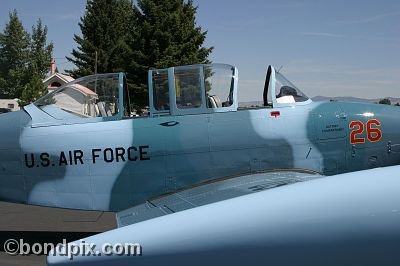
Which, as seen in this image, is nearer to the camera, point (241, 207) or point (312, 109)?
point (241, 207)

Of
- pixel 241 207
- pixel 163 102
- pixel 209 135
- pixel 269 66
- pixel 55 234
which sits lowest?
pixel 55 234

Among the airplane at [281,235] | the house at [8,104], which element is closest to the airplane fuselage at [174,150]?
the airplane at [281,235]

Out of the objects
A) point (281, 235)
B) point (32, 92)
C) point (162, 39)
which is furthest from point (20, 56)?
point (281, 235)

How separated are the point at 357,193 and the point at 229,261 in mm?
1120

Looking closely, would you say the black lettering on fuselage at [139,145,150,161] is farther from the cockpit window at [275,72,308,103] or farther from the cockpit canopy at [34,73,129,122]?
the cockpit window at [275,72,308,103]

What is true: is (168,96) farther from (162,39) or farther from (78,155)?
(162,39)

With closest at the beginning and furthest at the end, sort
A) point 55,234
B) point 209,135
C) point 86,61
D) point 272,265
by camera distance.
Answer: point 272,265, point 209,135, point 55,234, point 86,61

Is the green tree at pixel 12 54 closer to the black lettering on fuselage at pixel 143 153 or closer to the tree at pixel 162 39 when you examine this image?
the tree at pixel 162 39

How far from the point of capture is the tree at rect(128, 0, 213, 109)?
33000 mm

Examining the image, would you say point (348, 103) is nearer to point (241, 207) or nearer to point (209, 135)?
point (209, 135)

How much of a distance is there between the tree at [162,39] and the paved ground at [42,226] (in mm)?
24058

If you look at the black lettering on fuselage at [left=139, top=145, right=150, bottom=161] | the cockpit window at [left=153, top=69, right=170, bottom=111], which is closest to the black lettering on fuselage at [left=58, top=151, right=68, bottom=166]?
the black lettering on fuselage at [left=139, top=145, right=150, bottom=161]

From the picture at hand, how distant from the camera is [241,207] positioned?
3611 millimetres

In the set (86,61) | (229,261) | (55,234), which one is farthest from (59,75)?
(229,261)
